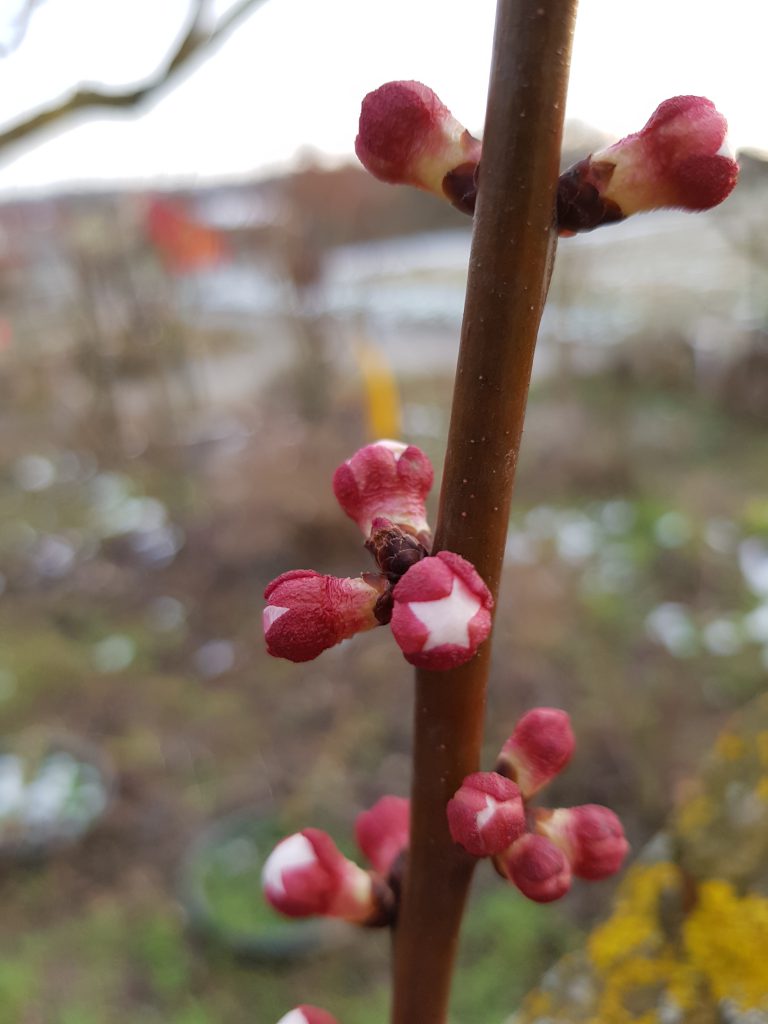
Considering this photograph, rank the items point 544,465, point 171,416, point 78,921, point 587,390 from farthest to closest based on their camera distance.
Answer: point 587,390 → point 171,416 → point 544,465 → point 78,921

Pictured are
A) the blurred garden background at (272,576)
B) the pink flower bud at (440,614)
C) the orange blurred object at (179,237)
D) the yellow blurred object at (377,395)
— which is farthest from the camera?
the orange blurred object at (179,237)

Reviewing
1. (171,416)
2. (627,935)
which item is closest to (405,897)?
(627,935)

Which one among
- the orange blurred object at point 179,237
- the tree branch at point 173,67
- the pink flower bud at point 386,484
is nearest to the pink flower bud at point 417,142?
the pink flower bud at point 386,484

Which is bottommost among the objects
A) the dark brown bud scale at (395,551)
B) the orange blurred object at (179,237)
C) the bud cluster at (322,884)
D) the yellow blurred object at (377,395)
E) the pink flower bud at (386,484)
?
the yellow blurred object at (377,395)

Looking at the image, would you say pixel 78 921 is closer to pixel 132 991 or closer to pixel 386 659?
pixel 132 991

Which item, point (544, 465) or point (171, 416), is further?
point (171, 416)

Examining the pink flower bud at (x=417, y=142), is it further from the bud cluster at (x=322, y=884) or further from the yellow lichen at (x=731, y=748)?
the yellow lichen at (x=731, y=748)

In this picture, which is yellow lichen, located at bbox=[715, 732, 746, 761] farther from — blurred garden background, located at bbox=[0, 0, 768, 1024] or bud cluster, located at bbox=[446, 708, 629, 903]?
blurred garden background, located at bbox=[0, 0, 768, 1024]
